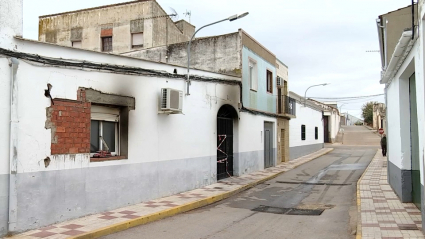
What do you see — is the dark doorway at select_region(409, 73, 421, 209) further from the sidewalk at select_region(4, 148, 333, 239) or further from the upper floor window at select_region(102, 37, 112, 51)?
the upper floor window at select_region(102, 37, 112, 51)

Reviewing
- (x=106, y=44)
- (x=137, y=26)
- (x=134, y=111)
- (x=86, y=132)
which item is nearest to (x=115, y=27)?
(x=106, y=44)

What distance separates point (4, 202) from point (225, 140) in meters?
9.09

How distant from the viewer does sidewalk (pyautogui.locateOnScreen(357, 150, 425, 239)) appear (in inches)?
255

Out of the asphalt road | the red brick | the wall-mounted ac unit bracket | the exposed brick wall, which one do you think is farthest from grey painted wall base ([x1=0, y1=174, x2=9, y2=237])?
the wall-mounted ac unit bracket

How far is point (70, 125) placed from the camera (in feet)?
25.1

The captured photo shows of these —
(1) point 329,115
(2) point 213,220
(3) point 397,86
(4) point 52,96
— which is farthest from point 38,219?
(1) point 329,115

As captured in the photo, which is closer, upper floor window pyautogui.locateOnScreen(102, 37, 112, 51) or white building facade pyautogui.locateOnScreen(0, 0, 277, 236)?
white building facade pyautogui.locateOnScreen(0, 0, 277, 236)

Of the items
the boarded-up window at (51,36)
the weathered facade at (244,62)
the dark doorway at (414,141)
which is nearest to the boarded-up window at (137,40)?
the weathered facade at (244,62)

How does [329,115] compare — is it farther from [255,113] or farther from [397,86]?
[397,86]

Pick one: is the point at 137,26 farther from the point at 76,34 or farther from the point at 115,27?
the point at 76,34

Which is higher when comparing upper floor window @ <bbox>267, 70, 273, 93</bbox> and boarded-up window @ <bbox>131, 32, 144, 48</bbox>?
boarded-up window @ <bbox>131, 32, 144, 48</bbox>

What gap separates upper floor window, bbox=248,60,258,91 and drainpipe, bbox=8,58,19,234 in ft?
38.2

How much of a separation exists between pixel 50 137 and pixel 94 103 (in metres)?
1.47

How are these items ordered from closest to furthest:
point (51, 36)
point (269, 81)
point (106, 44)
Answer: point (269, 81)
point (106, 44)
point (51, 36)
